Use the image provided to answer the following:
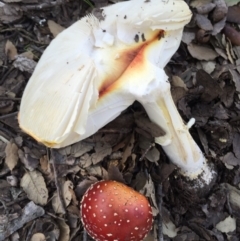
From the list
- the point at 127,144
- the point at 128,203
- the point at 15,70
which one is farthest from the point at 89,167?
the point at 15,70

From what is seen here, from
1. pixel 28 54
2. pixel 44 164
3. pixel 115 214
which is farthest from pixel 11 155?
pixel 115 214

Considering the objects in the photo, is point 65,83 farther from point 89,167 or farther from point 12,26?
point 12,26

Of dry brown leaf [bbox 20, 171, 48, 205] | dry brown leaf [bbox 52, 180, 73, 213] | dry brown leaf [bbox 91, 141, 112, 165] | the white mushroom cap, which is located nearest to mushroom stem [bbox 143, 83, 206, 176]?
the white mushroom cap

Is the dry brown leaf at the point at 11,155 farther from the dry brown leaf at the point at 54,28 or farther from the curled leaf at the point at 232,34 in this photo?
the curled leaf at the point at 232,34

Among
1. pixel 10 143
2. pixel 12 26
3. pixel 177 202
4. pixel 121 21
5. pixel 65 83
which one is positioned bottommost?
pixel 177 202

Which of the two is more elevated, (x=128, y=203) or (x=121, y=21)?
(x=121, y=21)

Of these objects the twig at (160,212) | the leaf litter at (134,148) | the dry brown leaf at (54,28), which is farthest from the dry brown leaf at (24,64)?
the twig at (160,212)
